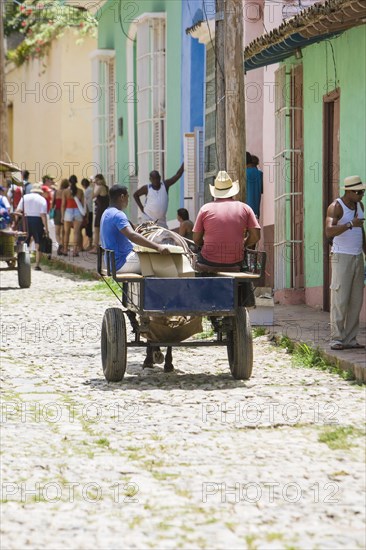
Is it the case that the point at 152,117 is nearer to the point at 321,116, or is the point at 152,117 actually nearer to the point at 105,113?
the point at 105,113

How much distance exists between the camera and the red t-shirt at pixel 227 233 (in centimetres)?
1016

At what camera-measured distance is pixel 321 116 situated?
14312 mm

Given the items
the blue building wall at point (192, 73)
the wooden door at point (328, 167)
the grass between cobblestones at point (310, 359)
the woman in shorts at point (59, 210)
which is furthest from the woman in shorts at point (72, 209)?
the grass between cobblestones at point (310, 359)

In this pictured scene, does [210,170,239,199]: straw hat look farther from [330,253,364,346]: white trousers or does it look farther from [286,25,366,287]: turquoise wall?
[286,25,366,287]: turquoise wall

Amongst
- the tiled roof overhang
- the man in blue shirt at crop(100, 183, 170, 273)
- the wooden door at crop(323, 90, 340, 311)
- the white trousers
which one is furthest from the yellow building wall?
the man in blue shirt at crop(100, 183, 170, 273)

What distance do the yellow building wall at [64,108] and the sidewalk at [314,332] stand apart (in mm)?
15747

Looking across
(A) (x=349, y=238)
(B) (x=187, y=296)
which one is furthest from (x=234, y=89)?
(B) (x=187, y=296)

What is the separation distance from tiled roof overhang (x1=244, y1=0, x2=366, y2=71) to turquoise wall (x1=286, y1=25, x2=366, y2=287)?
0.21 m

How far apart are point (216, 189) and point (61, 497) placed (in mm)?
4982

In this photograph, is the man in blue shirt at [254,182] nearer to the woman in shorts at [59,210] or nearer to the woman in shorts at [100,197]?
the woman in shorts at [100,197]

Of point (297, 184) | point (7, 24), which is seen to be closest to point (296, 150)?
point (297, 184)

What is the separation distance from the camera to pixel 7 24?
3581cm

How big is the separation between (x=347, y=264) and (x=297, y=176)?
492 centimetres

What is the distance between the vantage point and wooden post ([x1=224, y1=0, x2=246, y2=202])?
1259cm
